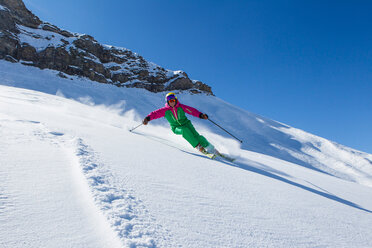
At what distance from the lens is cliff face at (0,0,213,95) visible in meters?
26.0

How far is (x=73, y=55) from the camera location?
30438 mm

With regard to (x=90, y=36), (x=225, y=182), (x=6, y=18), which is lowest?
(x=225, y=182)

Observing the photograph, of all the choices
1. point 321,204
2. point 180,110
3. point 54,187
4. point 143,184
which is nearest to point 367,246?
point 321,204

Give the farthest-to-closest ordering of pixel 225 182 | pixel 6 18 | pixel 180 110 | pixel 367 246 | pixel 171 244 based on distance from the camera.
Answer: pixel 6 18 < pixel 180 110 < pixel 225 182 < pixel 367 246 < pixel 171 244

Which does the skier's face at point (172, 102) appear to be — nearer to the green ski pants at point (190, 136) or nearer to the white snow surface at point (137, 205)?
the green ski pants at point (190, 136)

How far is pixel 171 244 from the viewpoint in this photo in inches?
39.2

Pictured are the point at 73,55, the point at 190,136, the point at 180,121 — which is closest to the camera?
the point at 190,136

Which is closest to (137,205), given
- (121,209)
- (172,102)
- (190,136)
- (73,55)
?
(121,209)

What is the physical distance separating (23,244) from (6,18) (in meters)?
41.9

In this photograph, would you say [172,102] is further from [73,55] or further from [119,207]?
[73,55]

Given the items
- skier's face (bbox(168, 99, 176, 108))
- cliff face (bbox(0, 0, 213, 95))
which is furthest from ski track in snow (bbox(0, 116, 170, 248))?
cliff face (bbox(0, 0, 213, 95))

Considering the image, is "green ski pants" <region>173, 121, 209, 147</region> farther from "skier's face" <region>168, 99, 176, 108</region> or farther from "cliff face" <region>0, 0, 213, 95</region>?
"cliff face" <region>0, 0, 213, 95</region>

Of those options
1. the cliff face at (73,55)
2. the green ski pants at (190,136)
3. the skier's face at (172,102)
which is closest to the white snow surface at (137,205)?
the green ski pants at (190,136)

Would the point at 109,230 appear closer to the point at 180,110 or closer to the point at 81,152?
the point at 81,152
